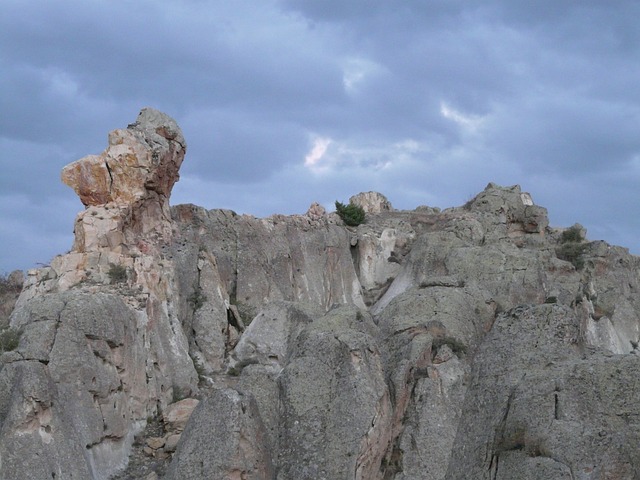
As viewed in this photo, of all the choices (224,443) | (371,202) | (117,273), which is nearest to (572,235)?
(371,202)

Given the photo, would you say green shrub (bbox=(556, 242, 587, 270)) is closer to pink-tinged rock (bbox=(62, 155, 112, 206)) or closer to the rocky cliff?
the rocky cliff

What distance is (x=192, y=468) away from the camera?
26.4 metres

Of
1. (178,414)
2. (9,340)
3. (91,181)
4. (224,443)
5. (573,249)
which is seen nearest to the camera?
(224,443)

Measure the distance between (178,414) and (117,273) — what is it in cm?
682

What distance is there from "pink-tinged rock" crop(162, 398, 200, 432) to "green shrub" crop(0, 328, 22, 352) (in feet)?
21.6

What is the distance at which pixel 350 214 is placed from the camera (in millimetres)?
58094

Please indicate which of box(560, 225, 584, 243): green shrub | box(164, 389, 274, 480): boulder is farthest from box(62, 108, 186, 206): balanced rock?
box(560, 225, 584, 243): green shrub

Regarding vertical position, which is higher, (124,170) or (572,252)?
(572,252)

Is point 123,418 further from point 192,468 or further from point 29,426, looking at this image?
point 192,468

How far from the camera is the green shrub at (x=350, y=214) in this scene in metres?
58.0

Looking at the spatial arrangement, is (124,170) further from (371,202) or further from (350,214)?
(371,202)

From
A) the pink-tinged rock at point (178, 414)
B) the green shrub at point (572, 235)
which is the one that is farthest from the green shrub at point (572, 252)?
the pink-tinged rock at point (178, 414)

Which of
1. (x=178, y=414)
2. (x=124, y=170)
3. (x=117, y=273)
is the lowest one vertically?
(x=178, y=414)

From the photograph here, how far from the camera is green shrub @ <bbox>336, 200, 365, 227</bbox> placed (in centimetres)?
5797
